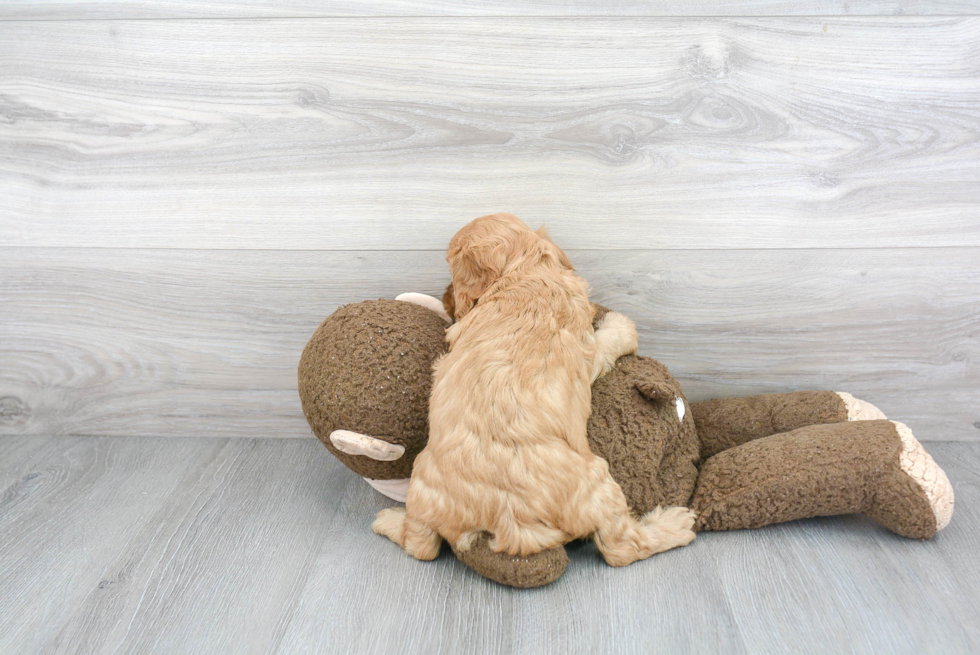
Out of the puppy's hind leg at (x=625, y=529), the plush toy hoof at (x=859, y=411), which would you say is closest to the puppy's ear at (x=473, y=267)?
the puppy's hind leg at (x=625, y=529)

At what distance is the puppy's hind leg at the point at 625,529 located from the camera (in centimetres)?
100

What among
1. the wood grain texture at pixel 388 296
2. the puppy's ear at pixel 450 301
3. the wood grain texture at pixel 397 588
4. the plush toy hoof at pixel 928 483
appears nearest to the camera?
the wood grain texture at pixel 397 588

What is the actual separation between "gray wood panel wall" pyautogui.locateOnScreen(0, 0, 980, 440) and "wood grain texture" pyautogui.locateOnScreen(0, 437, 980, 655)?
0.34 meters

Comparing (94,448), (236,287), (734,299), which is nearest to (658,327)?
(734,299)

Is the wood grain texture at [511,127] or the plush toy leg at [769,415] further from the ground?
the wood grain texture at [511,127]

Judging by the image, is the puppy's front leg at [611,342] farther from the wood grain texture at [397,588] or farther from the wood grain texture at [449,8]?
the wood grain texture at [449,8]

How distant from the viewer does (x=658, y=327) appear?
1.34 meters

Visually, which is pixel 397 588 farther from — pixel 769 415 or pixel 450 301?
pixel 769 415

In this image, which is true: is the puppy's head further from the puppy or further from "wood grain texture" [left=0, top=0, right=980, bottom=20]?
"wood grain texture" [left=0, top=0, right=980, bottom=20]

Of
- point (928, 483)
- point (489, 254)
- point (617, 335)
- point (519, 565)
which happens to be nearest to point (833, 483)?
point (928, 483)

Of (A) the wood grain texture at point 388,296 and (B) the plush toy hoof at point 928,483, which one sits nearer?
(B) the plush toy hoof at point 928,483

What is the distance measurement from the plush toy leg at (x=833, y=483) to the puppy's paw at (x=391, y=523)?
18.6 inches

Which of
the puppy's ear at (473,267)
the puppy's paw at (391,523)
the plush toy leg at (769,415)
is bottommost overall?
the puppy's paw at (391,523)

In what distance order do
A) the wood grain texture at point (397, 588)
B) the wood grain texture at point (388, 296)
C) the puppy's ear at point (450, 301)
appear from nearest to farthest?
the wood grain texture at point (397, 588) → the puppy's ear at point (450, 301) → the wood grain texture at point (388, 296)
